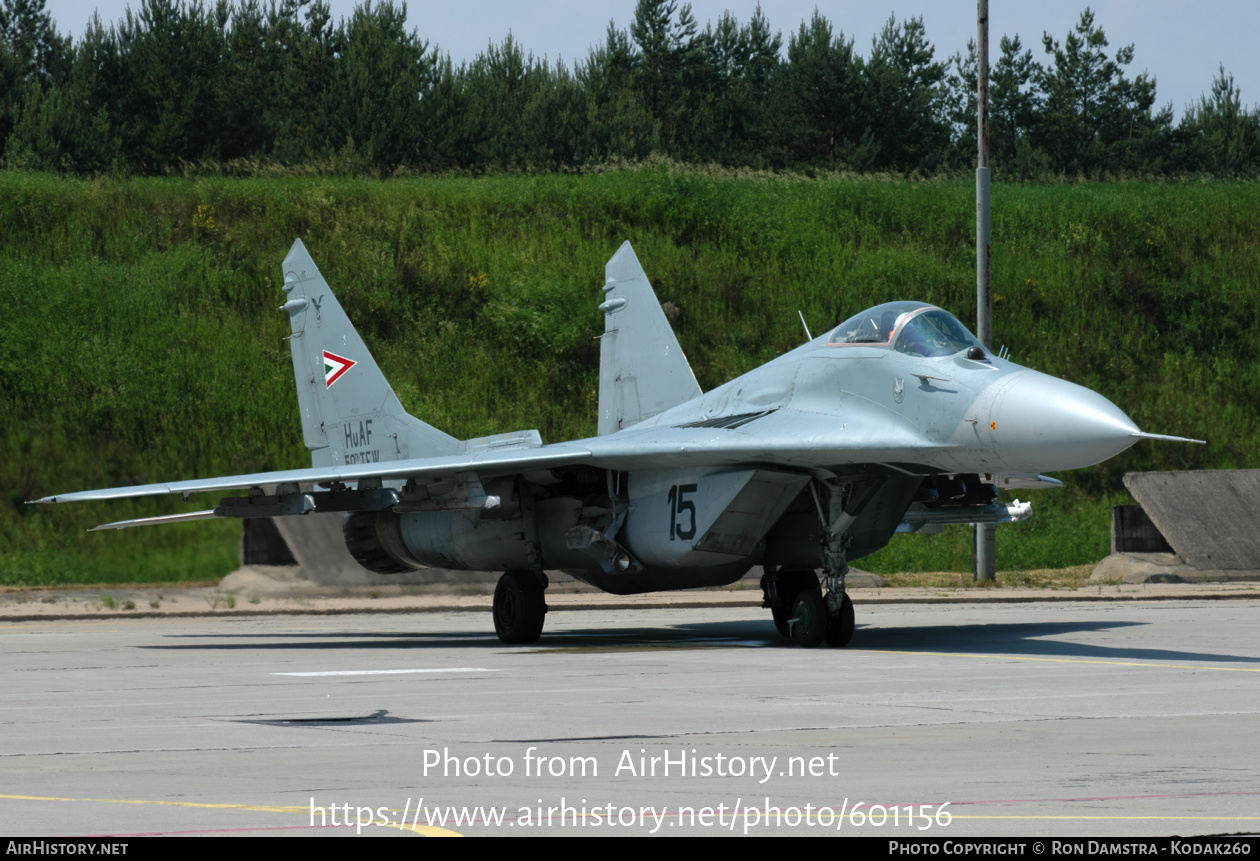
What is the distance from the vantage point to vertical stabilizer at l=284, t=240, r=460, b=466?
57.5 feet

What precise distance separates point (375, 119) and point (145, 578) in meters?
25.4

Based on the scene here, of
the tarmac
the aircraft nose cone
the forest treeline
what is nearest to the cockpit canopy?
the aircraft nose cone

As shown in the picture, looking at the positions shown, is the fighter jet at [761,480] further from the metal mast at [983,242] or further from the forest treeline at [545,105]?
the forest treeline at [545,105]

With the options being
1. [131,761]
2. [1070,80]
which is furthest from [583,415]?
[1070,80]

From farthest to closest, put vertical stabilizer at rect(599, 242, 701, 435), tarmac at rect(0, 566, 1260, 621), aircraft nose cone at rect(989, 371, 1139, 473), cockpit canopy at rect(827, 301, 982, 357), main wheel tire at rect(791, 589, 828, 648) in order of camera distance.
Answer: tarmac at rect(0, 566, 1260, 621)
vertical stabilizer at rect(599, 242, 701, 435)
main wheel tire at rect(791, 589, 828, 648)
cockpit canopy at rect(827, 301, 982, 357)
aircraft nose cone at rect(989, 371, 1139, 473)

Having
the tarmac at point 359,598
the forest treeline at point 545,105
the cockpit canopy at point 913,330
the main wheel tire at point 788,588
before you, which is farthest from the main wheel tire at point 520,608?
the forest treeline at point 545,105

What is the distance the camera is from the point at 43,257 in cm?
3416

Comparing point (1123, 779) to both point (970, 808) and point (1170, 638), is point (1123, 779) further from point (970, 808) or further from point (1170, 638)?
point (1170, 638)

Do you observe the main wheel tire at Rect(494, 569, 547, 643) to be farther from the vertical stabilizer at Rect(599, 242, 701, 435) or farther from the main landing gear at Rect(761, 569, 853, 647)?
the vertical stabilizer at Rect(599, 242, 701, 435)

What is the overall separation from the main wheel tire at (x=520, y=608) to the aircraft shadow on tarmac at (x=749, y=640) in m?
0.21

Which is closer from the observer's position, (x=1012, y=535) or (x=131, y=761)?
(x=131, y=761)

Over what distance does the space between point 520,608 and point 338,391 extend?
182 inches

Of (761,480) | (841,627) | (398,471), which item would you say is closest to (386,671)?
(398,471)

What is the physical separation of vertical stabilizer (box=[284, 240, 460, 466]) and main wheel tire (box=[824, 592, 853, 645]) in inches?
224
